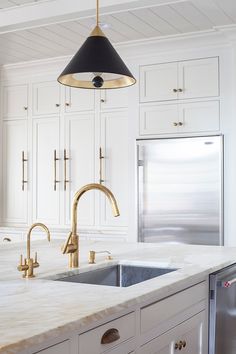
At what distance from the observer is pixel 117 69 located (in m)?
2.31

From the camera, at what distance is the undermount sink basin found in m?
2.29

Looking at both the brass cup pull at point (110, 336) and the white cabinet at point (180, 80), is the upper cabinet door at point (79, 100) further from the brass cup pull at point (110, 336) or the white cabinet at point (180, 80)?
the brass cup pull at point (110, 336)

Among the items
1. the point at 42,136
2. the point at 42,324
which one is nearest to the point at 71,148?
the point at 42,136

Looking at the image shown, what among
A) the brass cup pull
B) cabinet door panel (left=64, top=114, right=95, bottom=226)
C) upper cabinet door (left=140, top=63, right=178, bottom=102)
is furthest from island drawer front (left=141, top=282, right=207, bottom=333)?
cabinet door panel (left=64, top=114, right=95, bottom=226)

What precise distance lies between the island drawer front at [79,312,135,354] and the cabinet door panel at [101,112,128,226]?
316 cm

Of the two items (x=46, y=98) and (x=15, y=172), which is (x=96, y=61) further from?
(x=15, y=172)

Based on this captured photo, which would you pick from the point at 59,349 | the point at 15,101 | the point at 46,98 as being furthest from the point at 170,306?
the point at 15,101

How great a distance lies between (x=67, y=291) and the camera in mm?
1648

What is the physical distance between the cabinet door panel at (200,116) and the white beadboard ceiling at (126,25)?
63 centimetres

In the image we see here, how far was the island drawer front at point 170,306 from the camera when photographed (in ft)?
5.56

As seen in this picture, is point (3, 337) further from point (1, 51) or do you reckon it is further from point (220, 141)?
point (1, 51)

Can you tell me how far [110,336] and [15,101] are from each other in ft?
14.3

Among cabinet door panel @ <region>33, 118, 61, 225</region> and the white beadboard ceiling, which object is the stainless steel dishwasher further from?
cabinet door panel @ <region>33, 118, 61, 225</region>

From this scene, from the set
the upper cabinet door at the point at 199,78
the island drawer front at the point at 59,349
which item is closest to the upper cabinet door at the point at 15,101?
the upper cabinet door at the point at 199,78
